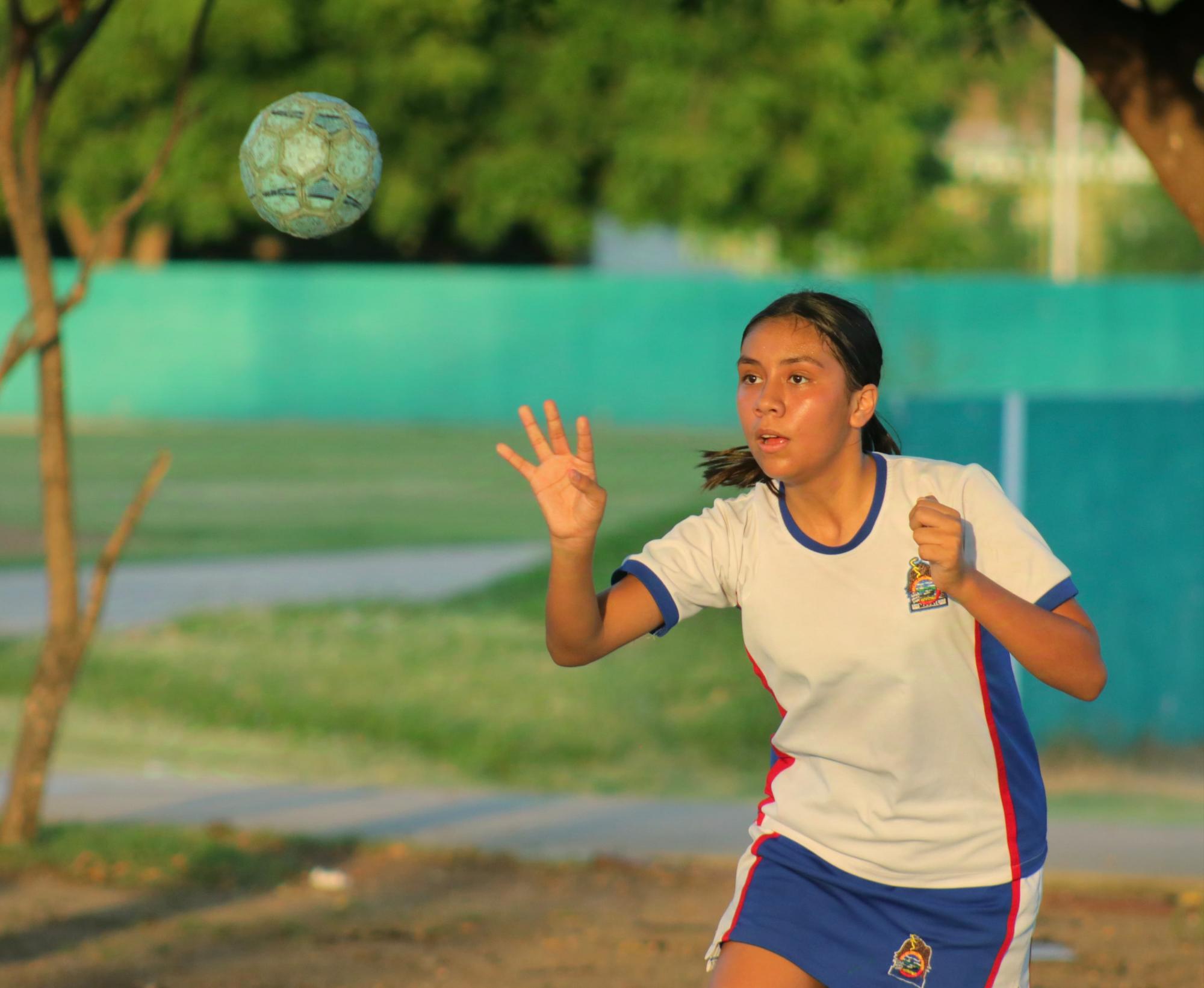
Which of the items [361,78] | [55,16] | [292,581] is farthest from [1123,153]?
[55,16]

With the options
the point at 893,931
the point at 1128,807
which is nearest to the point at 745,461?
the point at 893,931

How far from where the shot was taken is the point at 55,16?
19.0 ft

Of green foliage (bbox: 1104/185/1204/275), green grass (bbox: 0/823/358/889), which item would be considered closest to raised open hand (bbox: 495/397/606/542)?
green grass (bbox: 0/823/358/889)

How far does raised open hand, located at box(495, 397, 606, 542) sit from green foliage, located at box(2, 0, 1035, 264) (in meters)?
28.0

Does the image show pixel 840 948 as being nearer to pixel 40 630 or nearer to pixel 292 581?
pixel 40 630

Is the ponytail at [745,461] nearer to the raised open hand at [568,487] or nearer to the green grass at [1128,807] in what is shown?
the raised open hand at [568,487]

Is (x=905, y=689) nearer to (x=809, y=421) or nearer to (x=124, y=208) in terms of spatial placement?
(x=809, y=421)

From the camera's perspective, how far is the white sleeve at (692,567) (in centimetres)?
336

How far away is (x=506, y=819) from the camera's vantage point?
6.74 meters

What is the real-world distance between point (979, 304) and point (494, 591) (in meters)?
17.6

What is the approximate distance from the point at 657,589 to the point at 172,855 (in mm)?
3349

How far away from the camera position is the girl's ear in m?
3.24

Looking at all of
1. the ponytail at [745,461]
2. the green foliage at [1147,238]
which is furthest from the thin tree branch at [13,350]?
the green foliage at [1147,238]

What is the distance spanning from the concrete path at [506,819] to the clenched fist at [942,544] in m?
3.50
